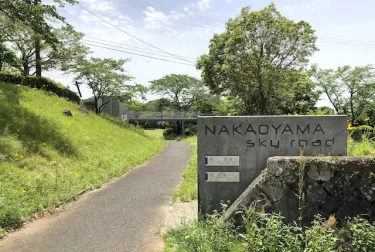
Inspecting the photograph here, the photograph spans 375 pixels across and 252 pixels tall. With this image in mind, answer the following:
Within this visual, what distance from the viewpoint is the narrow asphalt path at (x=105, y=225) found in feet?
14.8

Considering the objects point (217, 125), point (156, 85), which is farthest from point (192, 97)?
point (217, 125)

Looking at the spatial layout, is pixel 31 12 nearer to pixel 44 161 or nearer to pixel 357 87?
pixel 44 161

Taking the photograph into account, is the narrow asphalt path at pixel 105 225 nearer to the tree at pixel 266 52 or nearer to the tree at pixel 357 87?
the tree at pixel 266 52

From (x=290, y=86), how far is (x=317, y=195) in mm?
19953

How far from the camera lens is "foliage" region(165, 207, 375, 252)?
346 cm

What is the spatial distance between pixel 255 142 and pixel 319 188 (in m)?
1.20

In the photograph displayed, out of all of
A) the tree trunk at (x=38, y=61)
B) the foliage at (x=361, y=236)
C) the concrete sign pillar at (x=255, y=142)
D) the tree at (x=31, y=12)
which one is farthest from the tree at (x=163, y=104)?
the foliage at (x=361, y=236)

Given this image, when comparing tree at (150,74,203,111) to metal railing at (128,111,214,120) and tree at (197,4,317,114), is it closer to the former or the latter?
metal railing at (128,111,214,120)

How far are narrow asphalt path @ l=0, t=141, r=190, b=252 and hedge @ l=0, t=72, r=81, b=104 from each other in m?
13.5

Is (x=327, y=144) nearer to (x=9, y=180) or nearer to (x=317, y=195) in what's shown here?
(x=317, y=195)

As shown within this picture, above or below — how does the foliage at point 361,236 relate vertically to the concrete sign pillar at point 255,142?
below

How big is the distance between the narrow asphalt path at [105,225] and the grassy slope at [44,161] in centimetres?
44

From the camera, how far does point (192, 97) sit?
174 ft

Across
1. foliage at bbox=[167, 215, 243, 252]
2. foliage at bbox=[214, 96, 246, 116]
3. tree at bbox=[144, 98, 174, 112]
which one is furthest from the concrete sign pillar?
tree at bbox=[144, 98, 174, 112]
